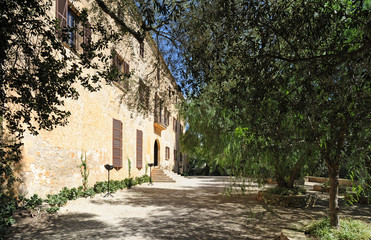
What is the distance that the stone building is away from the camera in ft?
21.4

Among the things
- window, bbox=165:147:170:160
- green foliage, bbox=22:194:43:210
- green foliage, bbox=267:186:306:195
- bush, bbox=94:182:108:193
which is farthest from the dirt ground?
window, bbox=165:147:170:160

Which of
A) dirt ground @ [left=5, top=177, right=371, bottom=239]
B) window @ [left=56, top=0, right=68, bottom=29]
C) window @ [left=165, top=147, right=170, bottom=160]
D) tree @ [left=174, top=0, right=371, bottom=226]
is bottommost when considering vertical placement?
dirt ground @ [left=5, top=177, right=371, bottom=239]

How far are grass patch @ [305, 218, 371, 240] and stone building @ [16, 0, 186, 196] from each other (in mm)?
3384

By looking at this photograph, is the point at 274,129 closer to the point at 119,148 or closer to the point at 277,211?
the point at 277,211

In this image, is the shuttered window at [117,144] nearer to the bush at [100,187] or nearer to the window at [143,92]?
the bush at [100,187]

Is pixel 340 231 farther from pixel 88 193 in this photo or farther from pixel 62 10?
pixel 62 10

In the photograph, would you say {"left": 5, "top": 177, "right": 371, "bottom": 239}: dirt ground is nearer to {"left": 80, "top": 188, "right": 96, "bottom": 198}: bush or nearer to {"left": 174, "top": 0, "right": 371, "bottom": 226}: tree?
{"left": 80, "top": 188, "right": 96, "bottom": 198}: bush

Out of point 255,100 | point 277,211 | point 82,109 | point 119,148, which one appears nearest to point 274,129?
point 255,100

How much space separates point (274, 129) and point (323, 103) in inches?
30.2

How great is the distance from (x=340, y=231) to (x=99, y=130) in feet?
27.5

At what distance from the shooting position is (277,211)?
25.6 ft

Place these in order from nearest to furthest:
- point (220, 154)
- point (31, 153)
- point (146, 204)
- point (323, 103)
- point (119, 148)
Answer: point (323, 103) < point (31, 153) < point (146, 204) < point (220, 154) < point (119, 148)

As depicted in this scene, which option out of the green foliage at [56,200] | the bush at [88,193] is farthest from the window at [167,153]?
the green foliage at [56,200]

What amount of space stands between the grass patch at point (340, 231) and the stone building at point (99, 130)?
3.38 m
